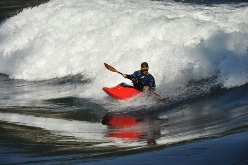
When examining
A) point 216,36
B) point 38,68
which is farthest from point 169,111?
point 38,68

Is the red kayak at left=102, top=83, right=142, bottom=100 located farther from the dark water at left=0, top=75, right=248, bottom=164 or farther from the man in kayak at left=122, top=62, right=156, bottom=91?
the dark water at left=0, top=75, right=248, bottom=164

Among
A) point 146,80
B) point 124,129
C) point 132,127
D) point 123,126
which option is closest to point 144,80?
point 146,80

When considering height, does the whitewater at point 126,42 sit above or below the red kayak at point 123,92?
above

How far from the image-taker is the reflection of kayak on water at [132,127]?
988cm

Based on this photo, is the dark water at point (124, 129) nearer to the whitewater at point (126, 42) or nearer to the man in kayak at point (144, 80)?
the man in kayak at point (144, 80)

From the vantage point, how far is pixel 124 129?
34.5 ft

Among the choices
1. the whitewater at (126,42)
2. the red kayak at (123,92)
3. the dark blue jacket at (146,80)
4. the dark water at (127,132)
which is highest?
the whitewater at (126,42)

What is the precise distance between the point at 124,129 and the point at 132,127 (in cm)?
20

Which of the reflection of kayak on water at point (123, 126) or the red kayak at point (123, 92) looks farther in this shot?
the red kayak at point (123, 92)

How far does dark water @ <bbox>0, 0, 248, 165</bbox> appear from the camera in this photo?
27.6 feet

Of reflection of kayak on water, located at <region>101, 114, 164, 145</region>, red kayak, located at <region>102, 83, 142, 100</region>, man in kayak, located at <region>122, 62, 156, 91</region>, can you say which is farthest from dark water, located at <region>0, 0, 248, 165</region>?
man in kayak, located at <region>122, 62, 156, 91</region>

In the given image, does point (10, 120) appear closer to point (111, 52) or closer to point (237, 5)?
point (111, 52)

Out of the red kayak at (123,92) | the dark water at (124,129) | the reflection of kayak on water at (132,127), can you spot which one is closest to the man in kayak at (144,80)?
the red kayak at (123,92)

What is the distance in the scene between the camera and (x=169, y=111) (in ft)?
38.3
